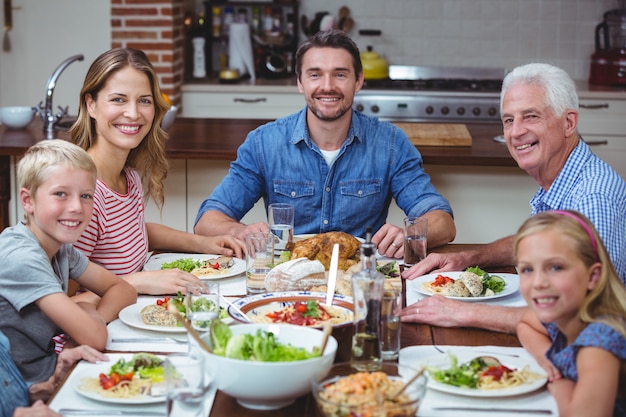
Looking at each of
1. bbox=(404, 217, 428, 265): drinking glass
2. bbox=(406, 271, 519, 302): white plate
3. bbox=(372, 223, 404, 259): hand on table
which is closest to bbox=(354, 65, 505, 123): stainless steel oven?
bbox=(372, 223, 404, 259): hand on table

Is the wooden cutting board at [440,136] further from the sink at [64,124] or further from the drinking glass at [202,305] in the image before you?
the drinking glass at [202,305]

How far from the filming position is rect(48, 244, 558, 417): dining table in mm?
1725

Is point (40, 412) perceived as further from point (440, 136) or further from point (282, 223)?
point (440, 136)

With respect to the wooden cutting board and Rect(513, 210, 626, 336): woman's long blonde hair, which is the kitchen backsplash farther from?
Rect(513, 210, 626, 336): woman's long blonde hair

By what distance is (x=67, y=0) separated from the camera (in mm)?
5879

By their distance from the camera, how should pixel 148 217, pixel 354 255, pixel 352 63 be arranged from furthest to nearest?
pixel 148 217, pixel 352 63, pixel 354 255

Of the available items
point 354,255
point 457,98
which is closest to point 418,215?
point 354,255

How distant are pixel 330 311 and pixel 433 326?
0.86 ft

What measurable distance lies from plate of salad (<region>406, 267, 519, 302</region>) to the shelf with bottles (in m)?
3.90

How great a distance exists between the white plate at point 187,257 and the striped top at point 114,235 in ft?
0.18

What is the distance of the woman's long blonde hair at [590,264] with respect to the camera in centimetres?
179

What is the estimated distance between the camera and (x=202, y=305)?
207 cm

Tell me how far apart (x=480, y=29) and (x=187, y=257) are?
4.11 metres

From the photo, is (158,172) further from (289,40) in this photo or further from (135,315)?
(289,40)
